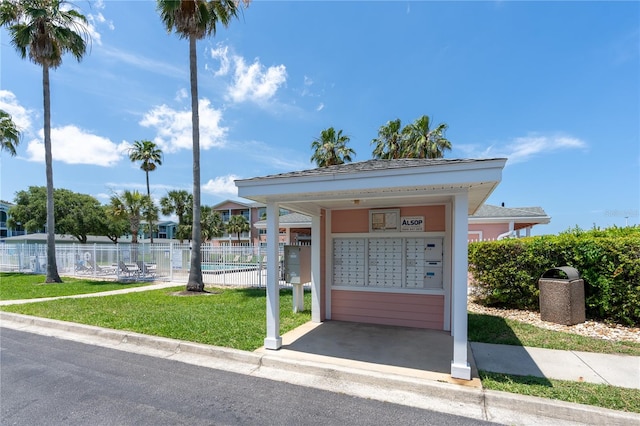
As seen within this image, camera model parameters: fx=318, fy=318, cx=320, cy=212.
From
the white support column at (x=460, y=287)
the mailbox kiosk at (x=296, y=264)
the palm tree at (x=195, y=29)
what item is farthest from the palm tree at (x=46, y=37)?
the white support column at (x=460, y=287)

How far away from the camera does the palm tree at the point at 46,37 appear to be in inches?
498

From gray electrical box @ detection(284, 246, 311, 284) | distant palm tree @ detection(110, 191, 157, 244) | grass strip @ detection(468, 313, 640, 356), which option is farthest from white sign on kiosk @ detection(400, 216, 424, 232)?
distant palm tree @ detection(110, 191, 157, 244)

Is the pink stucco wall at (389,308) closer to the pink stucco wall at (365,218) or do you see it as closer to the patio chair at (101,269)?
the pink stucco wall at (365,218)

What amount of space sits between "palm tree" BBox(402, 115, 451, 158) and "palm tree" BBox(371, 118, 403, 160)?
0.61 m

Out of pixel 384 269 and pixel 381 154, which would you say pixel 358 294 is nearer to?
pixel 384 269

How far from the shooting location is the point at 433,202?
613cm

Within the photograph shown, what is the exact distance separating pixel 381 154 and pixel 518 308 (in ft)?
49.3

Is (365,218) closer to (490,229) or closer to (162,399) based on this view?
(162,399)

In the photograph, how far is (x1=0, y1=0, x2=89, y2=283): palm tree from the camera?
41.5ft

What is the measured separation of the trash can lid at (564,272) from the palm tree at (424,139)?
524 inches

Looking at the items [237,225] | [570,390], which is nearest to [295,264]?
[570,390]

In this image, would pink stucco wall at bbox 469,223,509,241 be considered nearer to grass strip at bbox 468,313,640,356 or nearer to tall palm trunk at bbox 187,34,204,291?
grass strip at bbox 468,313,640,356

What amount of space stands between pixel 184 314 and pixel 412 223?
18.3 feet

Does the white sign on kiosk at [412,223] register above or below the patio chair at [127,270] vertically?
above
